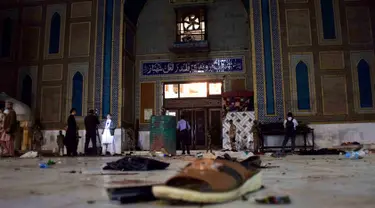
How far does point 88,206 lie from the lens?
150 cm

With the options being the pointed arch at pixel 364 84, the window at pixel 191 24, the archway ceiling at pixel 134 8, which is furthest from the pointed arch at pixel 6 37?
the pointed arch at pixel 364 84

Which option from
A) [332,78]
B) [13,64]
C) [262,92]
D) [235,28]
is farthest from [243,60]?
[13,64]

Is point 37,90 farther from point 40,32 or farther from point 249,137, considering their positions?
point 249,137

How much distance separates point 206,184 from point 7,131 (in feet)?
27.0

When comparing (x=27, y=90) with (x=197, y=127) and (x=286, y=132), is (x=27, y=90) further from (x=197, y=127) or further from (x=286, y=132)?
(x=286, y=132)

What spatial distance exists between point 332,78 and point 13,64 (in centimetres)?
1129

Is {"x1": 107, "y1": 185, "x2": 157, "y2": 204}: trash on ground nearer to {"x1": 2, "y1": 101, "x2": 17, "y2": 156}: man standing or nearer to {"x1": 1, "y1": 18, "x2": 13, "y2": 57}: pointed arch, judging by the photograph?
{"x1": 2, "y1": 101, "x2": 17, "y2": 156}: man standing

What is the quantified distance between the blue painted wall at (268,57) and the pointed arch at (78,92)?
643 cm

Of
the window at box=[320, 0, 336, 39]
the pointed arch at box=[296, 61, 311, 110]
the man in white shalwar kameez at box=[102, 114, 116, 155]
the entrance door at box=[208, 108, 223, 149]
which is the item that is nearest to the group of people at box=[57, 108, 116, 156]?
the man in white shalwar kameez at box=[102, 114, 116, 155]

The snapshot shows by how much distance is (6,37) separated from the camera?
1291 cm

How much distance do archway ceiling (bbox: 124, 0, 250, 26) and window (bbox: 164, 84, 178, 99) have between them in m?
2.98

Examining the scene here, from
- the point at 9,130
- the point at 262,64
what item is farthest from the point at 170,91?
the point at 9,130

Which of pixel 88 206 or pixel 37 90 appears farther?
pixel 37 90

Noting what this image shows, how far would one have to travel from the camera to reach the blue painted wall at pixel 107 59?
466 inches
